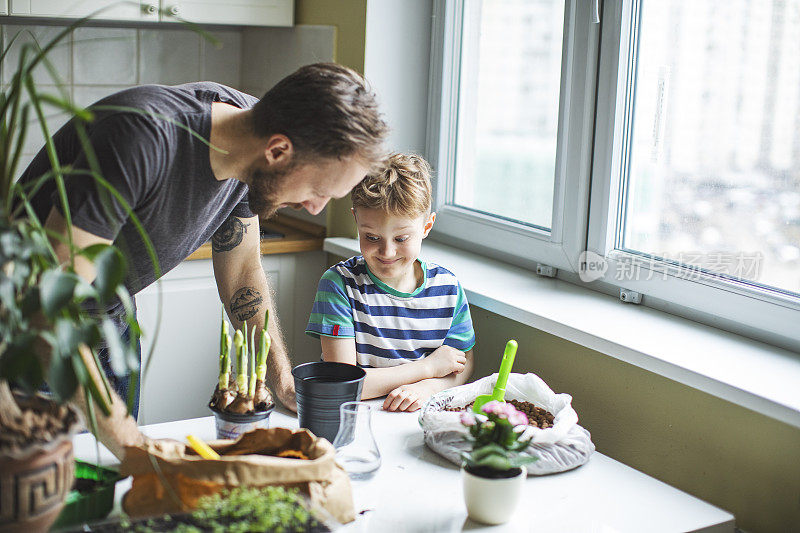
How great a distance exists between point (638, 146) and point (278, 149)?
Result: 89 cm

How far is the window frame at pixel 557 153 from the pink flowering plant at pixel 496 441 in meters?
0.92

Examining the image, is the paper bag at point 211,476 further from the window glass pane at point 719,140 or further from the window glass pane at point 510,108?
the window glass pane at point 510,108

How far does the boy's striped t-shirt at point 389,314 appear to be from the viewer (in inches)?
72.8

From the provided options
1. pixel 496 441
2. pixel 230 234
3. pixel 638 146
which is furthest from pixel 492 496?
pixel 638 146

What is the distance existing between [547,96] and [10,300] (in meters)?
1.57

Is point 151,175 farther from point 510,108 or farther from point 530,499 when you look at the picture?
point 510,108

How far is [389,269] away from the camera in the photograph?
1.84m

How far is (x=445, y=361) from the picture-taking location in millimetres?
1831

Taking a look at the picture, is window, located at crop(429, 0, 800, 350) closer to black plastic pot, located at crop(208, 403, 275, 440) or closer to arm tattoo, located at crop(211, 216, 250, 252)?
arm tattoo, located at crop(211, 216, 250, 252)

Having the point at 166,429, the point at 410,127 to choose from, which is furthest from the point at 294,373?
the point at 410,127

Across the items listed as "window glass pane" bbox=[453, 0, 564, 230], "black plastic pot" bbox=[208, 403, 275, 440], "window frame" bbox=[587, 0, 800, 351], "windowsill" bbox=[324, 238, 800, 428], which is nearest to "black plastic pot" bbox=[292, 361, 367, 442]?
"black plastic pot" bbox=[208, 403, 275, 440]

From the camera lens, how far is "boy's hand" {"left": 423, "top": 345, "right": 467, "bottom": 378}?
1.82 metres

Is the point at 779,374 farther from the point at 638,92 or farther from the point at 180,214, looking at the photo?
the point at 180,214

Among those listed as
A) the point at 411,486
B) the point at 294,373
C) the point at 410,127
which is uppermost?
the point at 410,127
